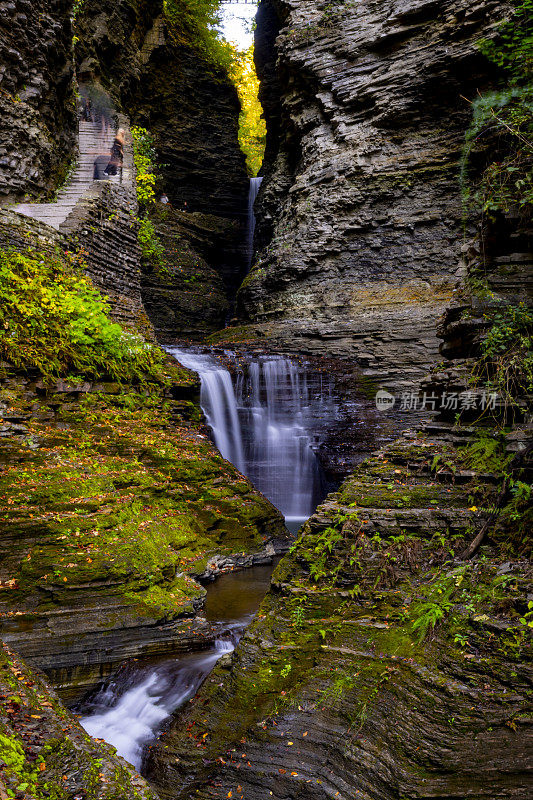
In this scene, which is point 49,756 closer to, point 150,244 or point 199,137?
point 150,244

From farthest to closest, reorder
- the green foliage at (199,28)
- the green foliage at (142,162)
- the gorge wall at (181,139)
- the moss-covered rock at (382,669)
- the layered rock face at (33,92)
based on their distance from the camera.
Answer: the green foliage at (199,28), the gorge wall at (181,139), the green foliage at (142,162), the layered rock face at (33,92), the moss-covered rock at (382,669)

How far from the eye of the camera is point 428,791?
2941 millimetres

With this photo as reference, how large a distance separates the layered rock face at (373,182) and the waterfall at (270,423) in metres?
2.22

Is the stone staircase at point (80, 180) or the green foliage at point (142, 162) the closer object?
the stone staircase at point (80, 180)

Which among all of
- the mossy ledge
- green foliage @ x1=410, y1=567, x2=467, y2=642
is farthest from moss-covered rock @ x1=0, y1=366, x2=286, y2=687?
green foliage @ x1=410, y1=567, x2=467, y2=642

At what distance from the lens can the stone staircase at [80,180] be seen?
11941 mm

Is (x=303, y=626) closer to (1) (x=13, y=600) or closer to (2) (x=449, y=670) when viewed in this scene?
(2) (x=449, y=670)

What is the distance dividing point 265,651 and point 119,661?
1.81 metres

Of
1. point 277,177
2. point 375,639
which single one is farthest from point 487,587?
point 277,177

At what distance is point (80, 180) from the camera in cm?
1491

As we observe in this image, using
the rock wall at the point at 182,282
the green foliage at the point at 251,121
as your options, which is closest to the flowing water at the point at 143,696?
the rock wall at the point at 182,282

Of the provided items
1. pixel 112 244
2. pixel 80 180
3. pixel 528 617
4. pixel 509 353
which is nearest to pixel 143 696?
pixel 528 617

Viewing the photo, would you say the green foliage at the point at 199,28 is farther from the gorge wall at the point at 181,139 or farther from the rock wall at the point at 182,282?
the rock wall at the point at 182,282

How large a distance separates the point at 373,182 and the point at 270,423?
9739 millimetres
